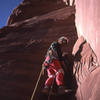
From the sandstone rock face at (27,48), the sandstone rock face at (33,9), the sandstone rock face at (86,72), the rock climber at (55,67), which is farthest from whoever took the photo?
the sandstone rock face at (33,9)

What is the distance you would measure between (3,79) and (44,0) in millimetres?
6960

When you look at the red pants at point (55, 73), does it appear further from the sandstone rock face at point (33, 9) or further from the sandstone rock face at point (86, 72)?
the sandstone rock face at point (33, 9)

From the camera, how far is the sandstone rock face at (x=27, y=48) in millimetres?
6562

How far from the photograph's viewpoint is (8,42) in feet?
26.7

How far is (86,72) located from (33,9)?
800 cm

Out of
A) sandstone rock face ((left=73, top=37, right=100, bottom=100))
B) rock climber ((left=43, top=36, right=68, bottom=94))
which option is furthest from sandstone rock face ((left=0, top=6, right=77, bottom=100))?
sandstone rock face ((left=73, top=37, right=100, bottom=100))

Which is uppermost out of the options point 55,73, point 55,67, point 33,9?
point 33,9

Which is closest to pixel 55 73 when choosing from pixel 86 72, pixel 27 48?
pixel 86 72

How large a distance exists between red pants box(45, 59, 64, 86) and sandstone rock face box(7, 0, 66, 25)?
629cm

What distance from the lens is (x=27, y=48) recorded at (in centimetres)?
748

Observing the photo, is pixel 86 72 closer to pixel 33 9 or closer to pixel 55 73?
pixel 55 73

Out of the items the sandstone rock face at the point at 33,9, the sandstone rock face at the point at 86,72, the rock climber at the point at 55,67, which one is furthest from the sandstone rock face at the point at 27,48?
the sandstone rock face at the point at 33,9

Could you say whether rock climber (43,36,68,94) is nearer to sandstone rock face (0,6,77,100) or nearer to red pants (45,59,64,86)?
red pants (45,59,64,86)

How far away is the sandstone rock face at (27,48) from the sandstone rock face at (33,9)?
277 centimetres
